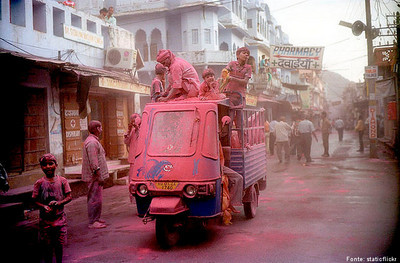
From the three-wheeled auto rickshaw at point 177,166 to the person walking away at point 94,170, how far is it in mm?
1387

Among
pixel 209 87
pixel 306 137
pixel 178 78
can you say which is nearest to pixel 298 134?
pixel 306 137

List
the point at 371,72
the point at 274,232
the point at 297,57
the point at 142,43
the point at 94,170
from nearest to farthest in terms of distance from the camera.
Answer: the point at 274,232
the point at 94,170
the point at 371,72
the point at 297,57
the point at 142,43

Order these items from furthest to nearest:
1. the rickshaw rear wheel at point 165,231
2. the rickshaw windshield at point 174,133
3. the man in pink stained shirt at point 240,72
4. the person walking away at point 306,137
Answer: the person walking away at point 306,137 < the man in pink stained shirt at point 240,72 < the rickshaw windshield at point 174,133 < the rickshaw rear wheel at point 165,231

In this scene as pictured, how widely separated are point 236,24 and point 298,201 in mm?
24790

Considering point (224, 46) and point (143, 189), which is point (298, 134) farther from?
point (224, 46)

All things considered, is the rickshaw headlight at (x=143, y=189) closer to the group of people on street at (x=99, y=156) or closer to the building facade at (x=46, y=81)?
the group of people on street at (x=99, y=156)

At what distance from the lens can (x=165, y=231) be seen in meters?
5.43

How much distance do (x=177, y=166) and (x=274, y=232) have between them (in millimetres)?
2049

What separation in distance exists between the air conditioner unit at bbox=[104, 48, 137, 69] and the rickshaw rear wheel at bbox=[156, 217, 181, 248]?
11113 mm

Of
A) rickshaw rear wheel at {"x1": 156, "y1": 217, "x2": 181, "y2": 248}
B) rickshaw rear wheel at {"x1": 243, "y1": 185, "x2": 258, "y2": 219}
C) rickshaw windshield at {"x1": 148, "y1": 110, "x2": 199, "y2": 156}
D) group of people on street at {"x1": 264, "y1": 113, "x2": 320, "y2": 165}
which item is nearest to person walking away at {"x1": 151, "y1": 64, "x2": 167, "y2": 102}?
rickshaw windshield at {"x1": 148, "y1": 110, "x2": 199, "y2": 156}

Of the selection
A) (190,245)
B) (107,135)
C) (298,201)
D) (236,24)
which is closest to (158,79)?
(190,245)

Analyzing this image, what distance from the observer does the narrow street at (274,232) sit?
16.7ft

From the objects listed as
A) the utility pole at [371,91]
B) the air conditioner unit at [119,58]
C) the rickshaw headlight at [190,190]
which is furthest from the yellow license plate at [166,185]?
the utility pole at [371,91]

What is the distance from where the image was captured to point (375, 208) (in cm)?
748
